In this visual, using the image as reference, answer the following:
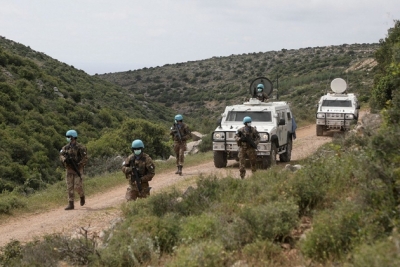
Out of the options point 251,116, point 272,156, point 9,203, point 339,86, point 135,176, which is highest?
point 339,86

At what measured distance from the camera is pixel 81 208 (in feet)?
37.1

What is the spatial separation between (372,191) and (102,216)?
6.16 meters

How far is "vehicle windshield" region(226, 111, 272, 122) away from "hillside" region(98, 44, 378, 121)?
2441 centimetres

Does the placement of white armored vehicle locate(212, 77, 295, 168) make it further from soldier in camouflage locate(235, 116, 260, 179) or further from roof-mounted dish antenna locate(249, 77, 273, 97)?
soldier in camouflage locate(235, 116, 260, 179)

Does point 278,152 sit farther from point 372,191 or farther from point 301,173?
point 372,191

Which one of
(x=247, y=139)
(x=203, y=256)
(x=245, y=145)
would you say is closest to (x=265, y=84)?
(x=245, y=145)

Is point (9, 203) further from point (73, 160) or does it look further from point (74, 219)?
point (74, 219)

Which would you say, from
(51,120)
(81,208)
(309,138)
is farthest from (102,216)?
(51,120)

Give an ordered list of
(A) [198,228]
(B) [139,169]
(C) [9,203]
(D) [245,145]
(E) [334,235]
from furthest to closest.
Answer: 1. (C) [9,203]
2. (D) [245,145]
3. (B) [139,169]
4. (A) [198,228]
5. (E) [334,235]

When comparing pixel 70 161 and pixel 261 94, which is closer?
pixel 70 161

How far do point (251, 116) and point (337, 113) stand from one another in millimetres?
9009

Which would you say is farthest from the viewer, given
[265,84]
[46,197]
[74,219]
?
[265,84]

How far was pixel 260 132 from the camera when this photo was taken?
13391 millimetres

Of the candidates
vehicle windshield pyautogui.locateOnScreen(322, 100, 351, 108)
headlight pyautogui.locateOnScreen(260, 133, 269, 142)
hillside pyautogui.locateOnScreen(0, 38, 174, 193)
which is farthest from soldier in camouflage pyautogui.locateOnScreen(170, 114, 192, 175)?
vehicle windshield pyautogui.locateOnScreen(322, 100, 351, 108)
